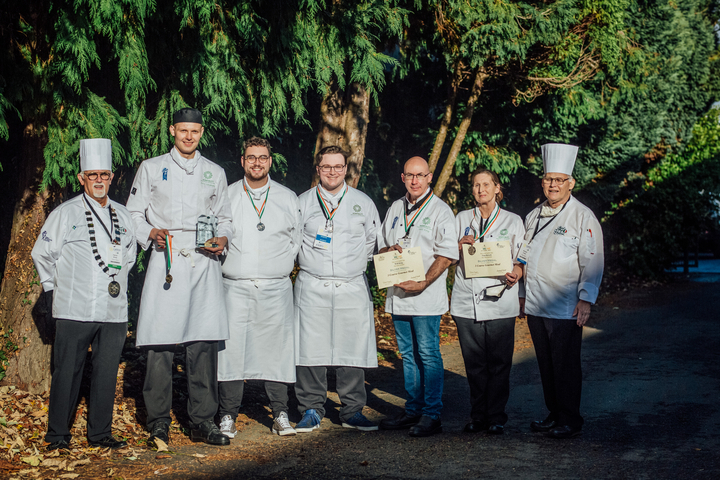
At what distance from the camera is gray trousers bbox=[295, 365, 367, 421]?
20.0 ft

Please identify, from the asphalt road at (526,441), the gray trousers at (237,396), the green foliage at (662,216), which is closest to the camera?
the asphalt road at (526,441)

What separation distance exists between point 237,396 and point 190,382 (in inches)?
17.9

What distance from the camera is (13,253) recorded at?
657 centimetres

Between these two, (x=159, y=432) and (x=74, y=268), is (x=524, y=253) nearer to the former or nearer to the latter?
(x=159, y=432)

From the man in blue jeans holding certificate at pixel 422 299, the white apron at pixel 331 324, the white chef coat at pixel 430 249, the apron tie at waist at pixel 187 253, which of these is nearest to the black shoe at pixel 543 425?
the man in blue jeans holding certificate at pixel 422 299

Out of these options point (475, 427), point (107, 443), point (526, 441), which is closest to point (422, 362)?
point (475, 427)

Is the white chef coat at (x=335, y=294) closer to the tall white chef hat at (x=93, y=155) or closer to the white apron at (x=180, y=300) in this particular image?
the white apron at (x=180, y=300)

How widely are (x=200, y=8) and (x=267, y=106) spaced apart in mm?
1173

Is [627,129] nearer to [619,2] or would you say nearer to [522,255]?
[619,2]

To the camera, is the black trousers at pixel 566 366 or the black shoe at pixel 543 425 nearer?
the black trousers at pixel 566 366

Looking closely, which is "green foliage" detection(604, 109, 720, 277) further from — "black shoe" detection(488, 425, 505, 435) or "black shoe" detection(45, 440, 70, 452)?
"black shoe" detection(45, 440, 70, 452)

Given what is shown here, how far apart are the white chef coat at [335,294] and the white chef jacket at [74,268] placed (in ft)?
5.09

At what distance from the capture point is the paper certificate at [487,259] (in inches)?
229

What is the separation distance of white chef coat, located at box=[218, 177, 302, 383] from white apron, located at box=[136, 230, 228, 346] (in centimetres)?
26
